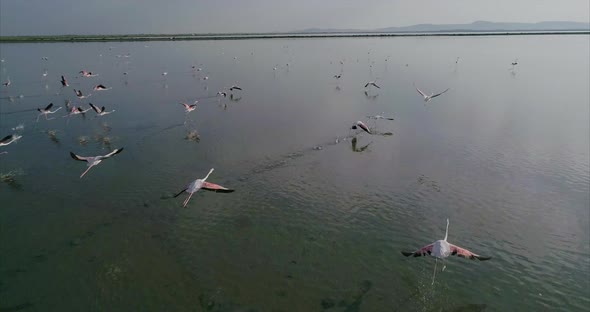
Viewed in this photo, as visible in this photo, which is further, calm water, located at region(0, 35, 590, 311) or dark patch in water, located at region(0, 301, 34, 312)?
calm water, located at region(0, 35, 590, 311)

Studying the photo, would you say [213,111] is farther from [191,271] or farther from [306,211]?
[191,271]

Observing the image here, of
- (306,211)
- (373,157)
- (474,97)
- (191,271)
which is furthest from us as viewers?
(474,97)

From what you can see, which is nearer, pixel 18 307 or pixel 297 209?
pixel 18 307

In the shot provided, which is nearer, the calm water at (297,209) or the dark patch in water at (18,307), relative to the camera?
the dark patch in water at (18,307)

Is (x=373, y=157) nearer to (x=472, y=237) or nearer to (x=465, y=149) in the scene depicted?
(x=465, y=149)

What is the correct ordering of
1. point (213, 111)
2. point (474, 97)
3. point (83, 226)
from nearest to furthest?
point (83, 226) → point (213, 111) → point (474, 97)

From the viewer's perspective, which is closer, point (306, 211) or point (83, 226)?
point (83, 226)

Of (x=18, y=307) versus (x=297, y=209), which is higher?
(x=297, y=209)

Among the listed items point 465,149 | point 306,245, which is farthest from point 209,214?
point 465,149
